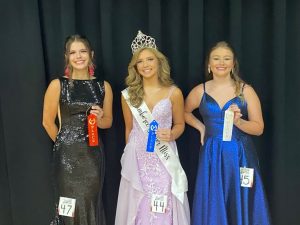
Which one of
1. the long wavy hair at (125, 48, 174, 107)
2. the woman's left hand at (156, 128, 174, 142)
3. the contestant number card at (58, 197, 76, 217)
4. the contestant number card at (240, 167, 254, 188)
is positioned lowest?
the contestant number card at (58, 197, 76, 217)

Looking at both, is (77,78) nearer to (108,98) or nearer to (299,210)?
(108,98)

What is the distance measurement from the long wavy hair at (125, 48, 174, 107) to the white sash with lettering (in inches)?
1.8

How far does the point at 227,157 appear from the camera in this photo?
2.16 meters

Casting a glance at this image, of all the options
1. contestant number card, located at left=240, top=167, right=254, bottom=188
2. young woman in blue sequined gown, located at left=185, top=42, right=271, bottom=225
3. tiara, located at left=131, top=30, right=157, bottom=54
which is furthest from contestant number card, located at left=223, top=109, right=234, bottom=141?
tiara, located at left=131, top=30, right=157, bottom=54

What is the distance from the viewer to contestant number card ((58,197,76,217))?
7.00 feet

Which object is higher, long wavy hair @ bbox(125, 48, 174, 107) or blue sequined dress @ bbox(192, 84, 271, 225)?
long wavy hair @ bbox(125, 48, 174, 107)

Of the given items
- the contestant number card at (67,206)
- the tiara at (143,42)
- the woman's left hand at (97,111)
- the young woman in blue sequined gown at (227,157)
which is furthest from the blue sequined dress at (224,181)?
the contestant number card at (67,206)

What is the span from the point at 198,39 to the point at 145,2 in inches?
16.2

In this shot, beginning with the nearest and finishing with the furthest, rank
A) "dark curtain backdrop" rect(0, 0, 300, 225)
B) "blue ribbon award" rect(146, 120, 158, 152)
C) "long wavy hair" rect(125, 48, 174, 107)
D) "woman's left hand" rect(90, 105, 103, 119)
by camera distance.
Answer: "blue ribbon award" rect(146, 120, 158, 152), "woman's left hand" rect(90, 105, 103, 119), "long wavy hair" rect(125, 48, 174, 107), "dark curtain backdrop" rect(0, 0, 300, 225)

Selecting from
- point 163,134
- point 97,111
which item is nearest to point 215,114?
point 163,134

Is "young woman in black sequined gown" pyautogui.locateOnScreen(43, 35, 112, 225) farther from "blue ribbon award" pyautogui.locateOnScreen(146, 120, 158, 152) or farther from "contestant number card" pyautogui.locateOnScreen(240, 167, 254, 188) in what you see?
"contestant number card" pyautogui.locateOnScreen(240, 167, 254, 188)

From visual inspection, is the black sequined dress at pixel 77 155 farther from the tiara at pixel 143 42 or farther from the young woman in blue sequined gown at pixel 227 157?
the young woman in blue sequined gown at pixel 227 157

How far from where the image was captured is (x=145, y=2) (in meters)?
2.56

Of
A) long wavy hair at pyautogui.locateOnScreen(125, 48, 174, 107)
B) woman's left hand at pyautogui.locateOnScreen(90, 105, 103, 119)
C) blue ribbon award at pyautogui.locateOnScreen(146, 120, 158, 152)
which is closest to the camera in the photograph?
blue ribbon award at pyautogui.locateOnScreen(146, 120, 158, 152)
